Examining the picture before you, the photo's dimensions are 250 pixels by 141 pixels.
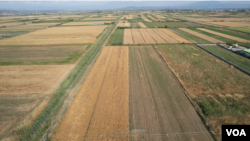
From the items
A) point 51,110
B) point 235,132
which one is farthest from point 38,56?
point 235,132

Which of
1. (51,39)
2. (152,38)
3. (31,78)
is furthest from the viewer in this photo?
(152,38)

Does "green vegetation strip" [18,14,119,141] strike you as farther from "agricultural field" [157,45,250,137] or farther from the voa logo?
the voa logo

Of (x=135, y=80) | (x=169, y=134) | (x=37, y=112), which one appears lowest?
(x=169, y=134)

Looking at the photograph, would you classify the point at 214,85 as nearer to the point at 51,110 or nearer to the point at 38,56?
the point at 51,110

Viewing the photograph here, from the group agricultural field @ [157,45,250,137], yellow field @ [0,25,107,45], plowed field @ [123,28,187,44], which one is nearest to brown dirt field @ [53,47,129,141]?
agricultural field @ [157,45,250,137]

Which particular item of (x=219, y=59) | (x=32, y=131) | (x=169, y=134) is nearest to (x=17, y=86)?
(x=32, y=131)

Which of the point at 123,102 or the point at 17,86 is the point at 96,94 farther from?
the point at 17,86
